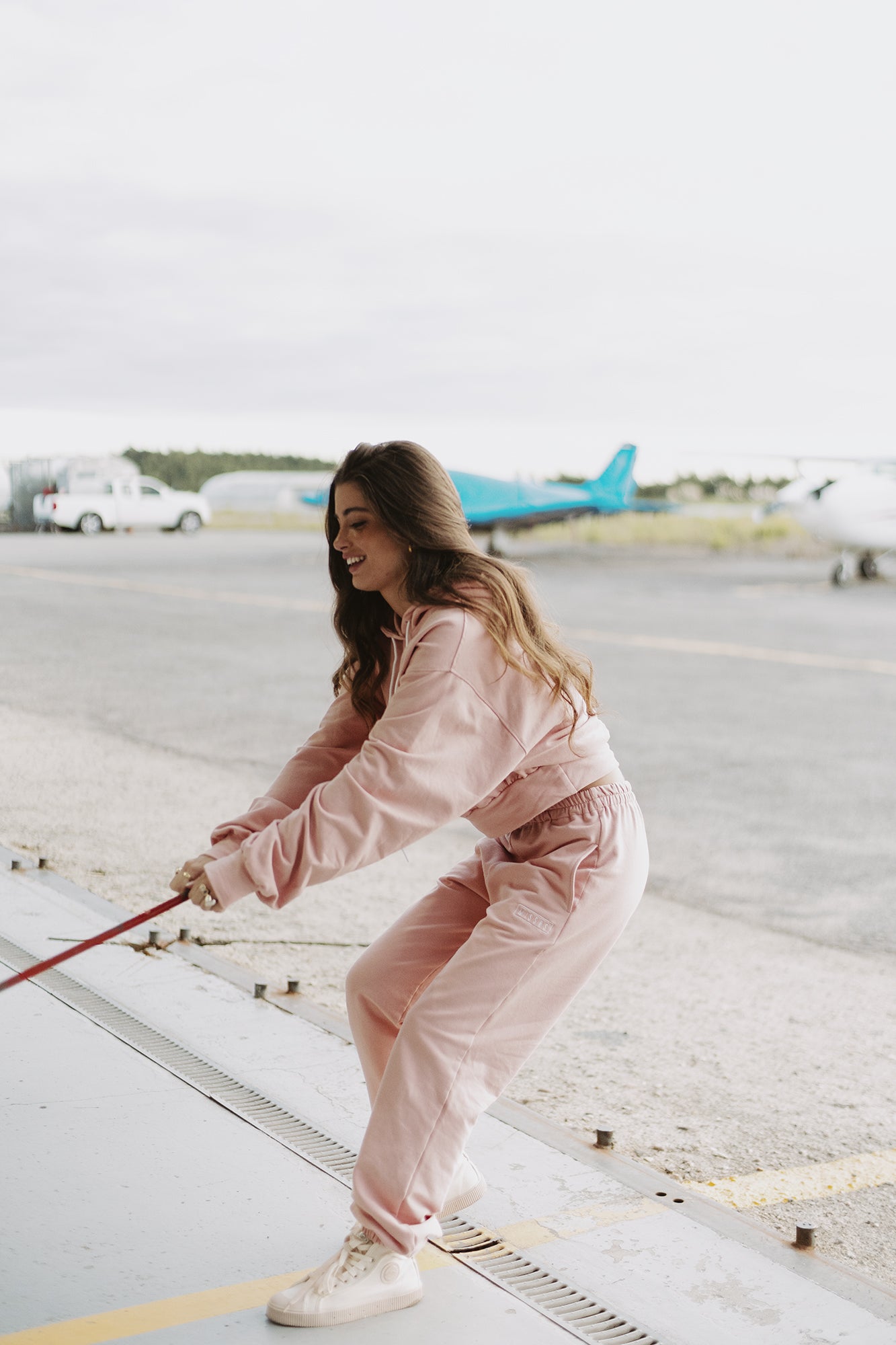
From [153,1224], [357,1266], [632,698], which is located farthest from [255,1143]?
[632,698]

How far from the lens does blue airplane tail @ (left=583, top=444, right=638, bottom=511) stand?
36406mm

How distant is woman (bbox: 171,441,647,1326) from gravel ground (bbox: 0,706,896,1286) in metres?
0.86

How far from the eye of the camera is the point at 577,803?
245cm

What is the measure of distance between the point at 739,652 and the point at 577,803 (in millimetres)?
11636

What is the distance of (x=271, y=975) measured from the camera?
4.18 m

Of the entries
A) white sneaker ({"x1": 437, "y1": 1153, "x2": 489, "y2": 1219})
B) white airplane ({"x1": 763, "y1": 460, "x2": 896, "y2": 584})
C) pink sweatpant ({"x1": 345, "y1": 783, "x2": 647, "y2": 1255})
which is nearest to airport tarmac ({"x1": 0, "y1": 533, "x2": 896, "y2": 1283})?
pink sweatpant ({"x1": 345, "y1": 783, "x2": 647, "y2": 1255})

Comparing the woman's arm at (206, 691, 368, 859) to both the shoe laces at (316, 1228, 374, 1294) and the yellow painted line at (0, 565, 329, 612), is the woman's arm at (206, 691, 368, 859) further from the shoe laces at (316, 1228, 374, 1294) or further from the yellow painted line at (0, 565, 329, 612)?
the yellow painted line at (0, 565, 329, 612)

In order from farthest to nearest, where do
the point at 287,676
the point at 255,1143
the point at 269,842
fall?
the point at 287,676, the point at 255,1143, the point at 269,842

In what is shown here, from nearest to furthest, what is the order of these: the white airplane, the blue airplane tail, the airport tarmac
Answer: the airport tarmac → the white airplane → the blue airplane tail

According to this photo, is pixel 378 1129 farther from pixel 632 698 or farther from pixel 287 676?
pixel 287 676

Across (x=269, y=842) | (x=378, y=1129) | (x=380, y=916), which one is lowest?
(x=380, y=916)

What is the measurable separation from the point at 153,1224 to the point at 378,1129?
521mm

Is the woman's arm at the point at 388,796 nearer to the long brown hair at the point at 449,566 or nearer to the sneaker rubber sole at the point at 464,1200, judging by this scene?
the long brown hair at the point at 449,566

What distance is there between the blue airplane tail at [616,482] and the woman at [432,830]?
112 ft
